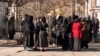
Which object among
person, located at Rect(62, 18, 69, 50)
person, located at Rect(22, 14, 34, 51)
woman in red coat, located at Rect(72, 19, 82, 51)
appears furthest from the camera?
person, located at Rect(62, 18, 69, 50)

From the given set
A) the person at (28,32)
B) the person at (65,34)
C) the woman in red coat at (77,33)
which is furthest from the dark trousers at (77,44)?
the person at (28,32)

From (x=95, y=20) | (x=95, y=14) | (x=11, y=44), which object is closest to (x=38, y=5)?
(x=95, y=14)

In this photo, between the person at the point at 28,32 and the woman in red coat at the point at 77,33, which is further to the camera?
the woman in red coat at the point at 77,33

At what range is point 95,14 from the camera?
29.5 m

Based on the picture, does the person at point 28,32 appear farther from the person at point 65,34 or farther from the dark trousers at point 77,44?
the dark trousers at point 77,44

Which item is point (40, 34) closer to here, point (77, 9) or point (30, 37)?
point (30, 37)

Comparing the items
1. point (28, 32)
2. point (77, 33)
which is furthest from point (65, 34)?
point (28, 32)

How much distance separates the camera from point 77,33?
19.8 m

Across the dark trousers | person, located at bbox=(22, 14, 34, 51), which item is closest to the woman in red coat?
the dark trousers

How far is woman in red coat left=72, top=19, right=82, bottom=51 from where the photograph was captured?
1983cm

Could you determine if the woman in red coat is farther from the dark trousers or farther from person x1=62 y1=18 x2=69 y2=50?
person x1=62 y1=18 x2=69 y2=50

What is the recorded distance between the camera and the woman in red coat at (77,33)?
1983 cm

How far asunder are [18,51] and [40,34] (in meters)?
1.31

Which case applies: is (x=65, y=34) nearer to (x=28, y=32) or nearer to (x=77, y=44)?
(x=77, y=44)
